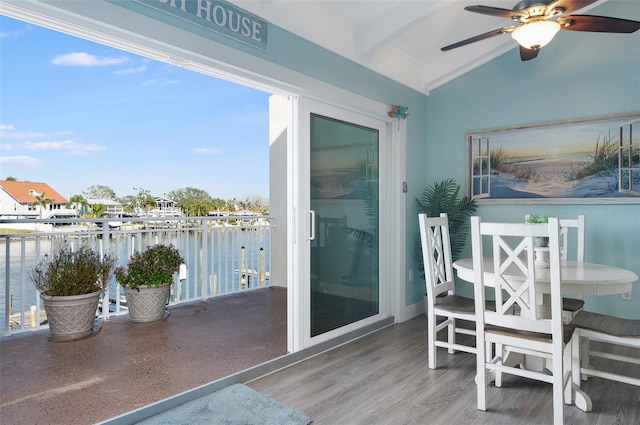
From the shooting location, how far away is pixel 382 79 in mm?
3957

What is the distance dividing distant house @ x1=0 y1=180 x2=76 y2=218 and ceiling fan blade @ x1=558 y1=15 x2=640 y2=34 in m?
4.62

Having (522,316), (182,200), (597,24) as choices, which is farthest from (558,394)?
(182,200)

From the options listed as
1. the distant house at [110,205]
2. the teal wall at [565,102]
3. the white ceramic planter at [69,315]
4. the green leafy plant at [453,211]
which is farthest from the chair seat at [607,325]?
the distant house at [110,205]

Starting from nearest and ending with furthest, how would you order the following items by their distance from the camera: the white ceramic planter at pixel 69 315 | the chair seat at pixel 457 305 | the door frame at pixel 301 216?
the chair seat at pixel 457 305 < the door frame at pixel 301 216 < the white ceramic planter at pixel 69 315

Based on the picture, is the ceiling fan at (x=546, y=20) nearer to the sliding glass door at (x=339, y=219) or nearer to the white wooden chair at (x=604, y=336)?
the sliding glass door at (x=339, y=219)

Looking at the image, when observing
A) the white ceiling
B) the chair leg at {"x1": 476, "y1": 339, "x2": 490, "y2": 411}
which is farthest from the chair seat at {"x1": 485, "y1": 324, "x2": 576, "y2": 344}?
the white ceiling

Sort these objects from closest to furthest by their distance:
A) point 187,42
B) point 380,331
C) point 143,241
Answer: point 187,42, point 380,331, point 143,241

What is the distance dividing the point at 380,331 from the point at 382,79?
8.36ft

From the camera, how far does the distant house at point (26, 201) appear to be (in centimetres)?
383

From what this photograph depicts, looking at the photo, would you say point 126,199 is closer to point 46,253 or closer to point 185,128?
point 185,128

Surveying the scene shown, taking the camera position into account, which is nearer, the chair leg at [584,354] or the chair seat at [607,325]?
the chair seat at [607,325]

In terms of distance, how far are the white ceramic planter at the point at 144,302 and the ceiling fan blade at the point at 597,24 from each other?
162 inches

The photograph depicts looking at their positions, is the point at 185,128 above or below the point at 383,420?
above

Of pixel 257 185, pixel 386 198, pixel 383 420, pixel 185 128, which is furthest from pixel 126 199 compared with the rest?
pixel 383 420
